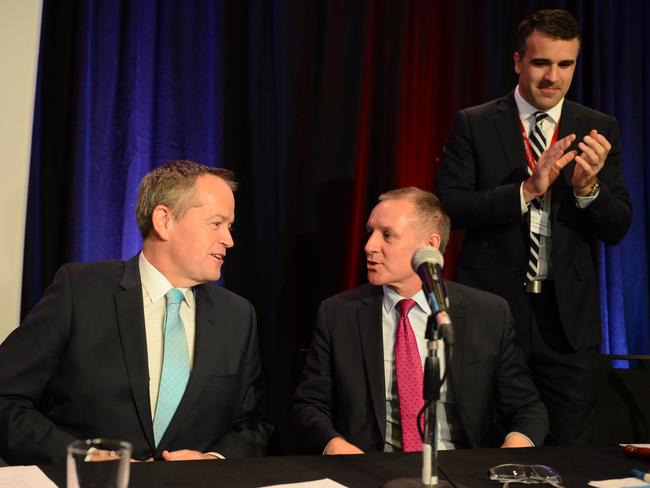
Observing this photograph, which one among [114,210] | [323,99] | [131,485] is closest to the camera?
[131,485]

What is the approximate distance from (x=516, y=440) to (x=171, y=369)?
43.2 inches

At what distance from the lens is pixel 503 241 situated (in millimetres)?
3361

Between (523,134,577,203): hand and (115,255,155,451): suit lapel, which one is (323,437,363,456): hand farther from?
(523,134,577,203): hand

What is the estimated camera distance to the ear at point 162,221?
278 centimetres

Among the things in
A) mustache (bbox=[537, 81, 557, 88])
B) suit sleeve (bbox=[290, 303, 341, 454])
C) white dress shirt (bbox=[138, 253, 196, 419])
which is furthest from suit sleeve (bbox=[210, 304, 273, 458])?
mustache (bbox=[537, 81, 557, 88])

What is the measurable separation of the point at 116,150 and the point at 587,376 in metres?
2.22

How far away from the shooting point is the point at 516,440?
2.66 meters

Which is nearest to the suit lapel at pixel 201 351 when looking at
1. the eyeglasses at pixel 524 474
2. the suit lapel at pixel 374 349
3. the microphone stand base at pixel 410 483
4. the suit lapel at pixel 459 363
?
the suit lapel at pixel 374 349

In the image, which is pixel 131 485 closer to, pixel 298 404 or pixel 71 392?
pixel 71 392

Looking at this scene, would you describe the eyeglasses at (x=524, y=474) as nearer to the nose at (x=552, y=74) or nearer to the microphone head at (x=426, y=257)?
the microphone head at (x=426, y=257)

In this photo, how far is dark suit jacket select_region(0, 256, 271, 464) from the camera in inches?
95.6

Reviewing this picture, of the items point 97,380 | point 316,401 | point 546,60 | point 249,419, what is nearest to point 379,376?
point 316,401

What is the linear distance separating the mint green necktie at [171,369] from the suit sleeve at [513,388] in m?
1.10

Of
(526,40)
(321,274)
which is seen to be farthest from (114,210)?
(526,40)
